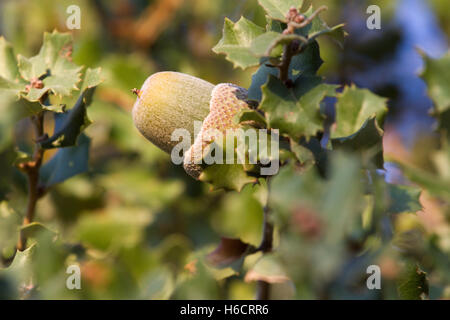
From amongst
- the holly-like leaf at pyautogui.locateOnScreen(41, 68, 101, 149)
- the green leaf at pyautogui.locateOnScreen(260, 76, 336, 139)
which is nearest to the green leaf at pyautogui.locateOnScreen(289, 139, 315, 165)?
the green leaf at pyautogui.locateOnScreen(260, 76, 336, 139)

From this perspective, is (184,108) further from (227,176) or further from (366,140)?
(366,140)

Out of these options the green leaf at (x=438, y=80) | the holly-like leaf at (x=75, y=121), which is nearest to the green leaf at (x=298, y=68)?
the green leaf at (x=438, y=80)

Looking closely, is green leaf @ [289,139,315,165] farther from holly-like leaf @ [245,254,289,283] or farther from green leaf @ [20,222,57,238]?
green leaf @ [20,222,57,238]

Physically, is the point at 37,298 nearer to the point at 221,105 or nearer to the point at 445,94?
the point at 221,105

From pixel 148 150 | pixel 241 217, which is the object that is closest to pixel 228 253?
pixel 241 217

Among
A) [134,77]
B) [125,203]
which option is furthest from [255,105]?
[125,203]

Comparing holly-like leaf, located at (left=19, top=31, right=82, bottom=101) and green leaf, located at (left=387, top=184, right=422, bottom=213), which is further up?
holly-like leaf, located at (left=19, top=31, right=82, bottom=101)
